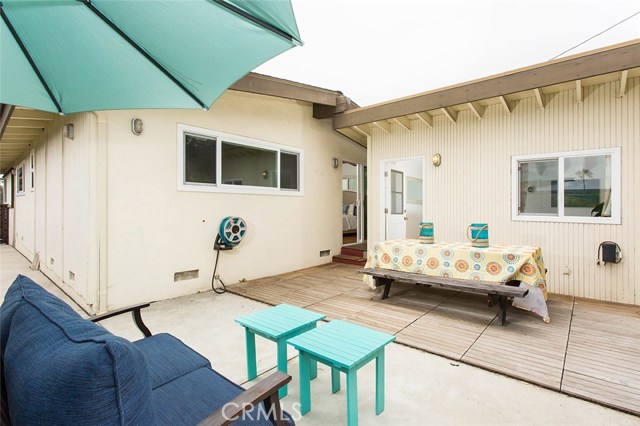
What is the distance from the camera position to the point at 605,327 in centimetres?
314

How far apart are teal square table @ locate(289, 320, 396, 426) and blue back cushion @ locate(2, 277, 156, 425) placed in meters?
0.99

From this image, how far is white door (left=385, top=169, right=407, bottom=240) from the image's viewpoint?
6.28 metres

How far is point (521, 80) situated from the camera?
158 inches

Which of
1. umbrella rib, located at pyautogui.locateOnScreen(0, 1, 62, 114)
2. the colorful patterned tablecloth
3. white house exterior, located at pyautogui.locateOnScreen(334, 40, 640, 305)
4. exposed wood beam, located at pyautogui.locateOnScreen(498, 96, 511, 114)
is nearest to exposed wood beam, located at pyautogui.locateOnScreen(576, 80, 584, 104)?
white house exterior, located at pyautogui.locateOnScreen(334, 40, 640, 305)

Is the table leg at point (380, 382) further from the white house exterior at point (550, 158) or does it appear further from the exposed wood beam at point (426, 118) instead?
the exposed wood beam at point (426, 118)

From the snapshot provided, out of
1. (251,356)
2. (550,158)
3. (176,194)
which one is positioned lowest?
(251,356)

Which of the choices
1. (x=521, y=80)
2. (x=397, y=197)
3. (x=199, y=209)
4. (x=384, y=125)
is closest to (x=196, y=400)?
(x=199, y=209)

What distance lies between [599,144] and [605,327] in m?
2.48

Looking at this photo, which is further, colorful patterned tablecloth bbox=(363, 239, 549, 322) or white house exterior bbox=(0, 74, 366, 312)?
white house exterior bbox=(0, 74, 366, 312)

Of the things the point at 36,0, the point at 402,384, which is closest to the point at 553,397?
the point at 402,384

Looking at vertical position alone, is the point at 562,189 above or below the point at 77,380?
above

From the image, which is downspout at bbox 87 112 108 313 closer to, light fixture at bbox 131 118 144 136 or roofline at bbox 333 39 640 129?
light fixture at bbox 131 118 144 136

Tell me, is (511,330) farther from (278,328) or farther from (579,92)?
(579,92)

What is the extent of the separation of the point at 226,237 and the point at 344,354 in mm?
3434
